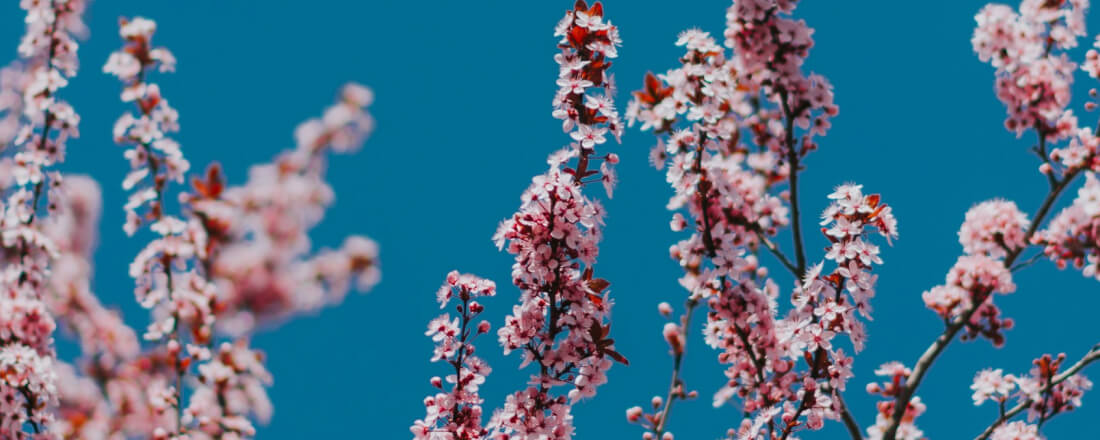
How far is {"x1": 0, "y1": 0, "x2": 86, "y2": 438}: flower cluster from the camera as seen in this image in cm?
418

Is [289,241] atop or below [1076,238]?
below

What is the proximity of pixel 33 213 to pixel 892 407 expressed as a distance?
4689mm

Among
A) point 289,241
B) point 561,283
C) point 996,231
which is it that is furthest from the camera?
point 996,231

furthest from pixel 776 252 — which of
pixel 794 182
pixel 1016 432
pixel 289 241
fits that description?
pixel 289 241

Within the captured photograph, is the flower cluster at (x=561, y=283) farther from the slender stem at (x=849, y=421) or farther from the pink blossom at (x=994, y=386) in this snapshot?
the pink blossom at (x=994, y=386)

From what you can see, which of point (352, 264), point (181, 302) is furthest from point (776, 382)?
point (181, 302)

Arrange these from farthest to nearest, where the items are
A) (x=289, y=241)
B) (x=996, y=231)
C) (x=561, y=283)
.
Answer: (x=996, y=231)
(x=561, y=283)
(x=289, y=241)

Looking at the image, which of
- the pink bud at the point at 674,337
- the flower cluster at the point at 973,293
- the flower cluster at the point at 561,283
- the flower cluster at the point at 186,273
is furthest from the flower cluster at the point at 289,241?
the flower cluster at the point at 973,293

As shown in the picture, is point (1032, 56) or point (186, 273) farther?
point (1032, 56)

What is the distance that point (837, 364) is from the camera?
4.23m

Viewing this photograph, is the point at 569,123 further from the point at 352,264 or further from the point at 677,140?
the point at 352,264

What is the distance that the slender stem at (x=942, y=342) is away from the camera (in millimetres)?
4523

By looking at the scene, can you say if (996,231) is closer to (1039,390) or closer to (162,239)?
(1039,390)

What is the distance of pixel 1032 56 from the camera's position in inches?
189
